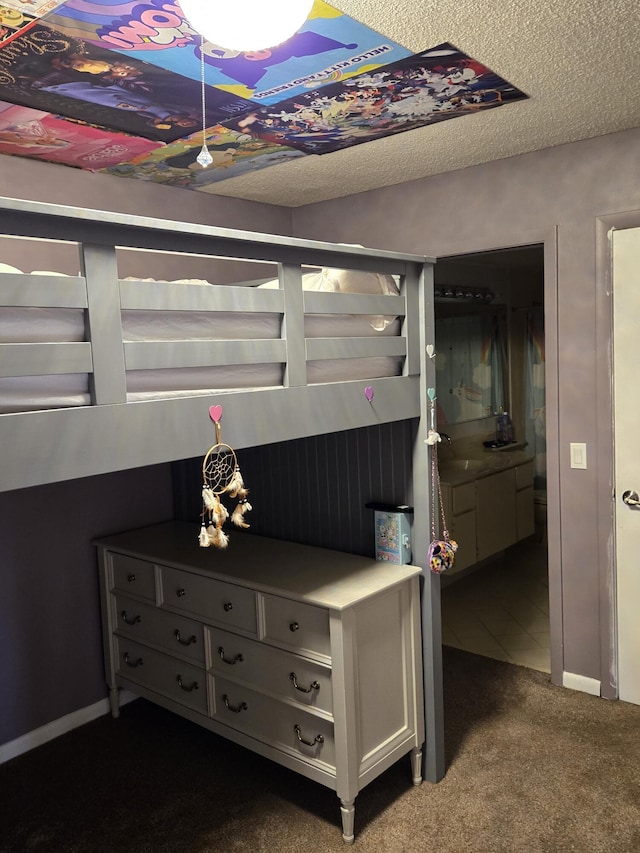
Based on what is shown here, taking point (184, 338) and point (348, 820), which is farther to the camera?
point (348, 820)

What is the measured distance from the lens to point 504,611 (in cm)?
397

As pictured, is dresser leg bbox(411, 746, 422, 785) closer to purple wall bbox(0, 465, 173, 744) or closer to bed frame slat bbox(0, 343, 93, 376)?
purple wall bbox(0, 465, 173, 744)

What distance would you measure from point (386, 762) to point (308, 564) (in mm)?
715

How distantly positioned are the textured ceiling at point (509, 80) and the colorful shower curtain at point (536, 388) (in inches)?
88.5

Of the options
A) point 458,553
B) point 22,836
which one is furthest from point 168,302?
point 458,553

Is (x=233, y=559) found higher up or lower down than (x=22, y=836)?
higher up

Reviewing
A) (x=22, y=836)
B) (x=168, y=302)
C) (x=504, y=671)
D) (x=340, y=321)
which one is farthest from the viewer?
(x=504, y=671)


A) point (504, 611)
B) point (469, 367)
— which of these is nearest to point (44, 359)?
point (504, 611)

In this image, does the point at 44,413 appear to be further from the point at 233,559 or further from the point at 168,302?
the point at 233,559

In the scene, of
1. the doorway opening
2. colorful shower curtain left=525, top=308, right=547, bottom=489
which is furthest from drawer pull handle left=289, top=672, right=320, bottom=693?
colorful shower curtain left=525, top=308, right=547, bottom=489

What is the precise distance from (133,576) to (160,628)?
0.25m

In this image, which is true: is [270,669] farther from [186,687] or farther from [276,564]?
[186,687]

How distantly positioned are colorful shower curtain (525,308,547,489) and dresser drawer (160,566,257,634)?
330cm

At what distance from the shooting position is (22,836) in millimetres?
2252
